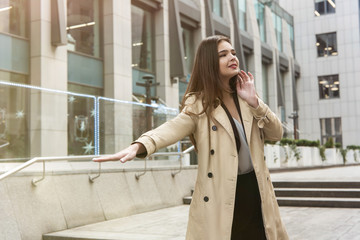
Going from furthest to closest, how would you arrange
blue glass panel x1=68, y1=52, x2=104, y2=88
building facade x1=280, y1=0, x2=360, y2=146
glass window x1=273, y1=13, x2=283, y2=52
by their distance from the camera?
1. building facade x1=280, y1=0, x2=360, y2=146
2. glass window x1=273, y1=13, x2=283, y2=52
3. blue glass panel x1=68, y1=52, x2=104, y2=88

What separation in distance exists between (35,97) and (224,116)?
797 cm

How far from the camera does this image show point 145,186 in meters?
9.86

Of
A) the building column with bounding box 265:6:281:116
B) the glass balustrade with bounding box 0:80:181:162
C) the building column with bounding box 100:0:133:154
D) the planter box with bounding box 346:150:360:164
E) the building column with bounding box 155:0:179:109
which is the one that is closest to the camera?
the glass balustrade with bounding box 0:80:181:162

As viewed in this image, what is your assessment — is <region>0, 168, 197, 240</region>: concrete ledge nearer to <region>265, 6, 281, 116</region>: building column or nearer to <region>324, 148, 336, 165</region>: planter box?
<region>324, 148, 336, 165</region>: planter box

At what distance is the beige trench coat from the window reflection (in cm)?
1892

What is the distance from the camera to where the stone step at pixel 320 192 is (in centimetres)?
1015

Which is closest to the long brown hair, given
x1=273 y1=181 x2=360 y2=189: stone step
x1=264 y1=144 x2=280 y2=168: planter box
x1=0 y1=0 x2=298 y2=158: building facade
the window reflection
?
x1=0 y1=0 x2=298 y2=158: building facade

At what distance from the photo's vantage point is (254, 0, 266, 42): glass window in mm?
35906

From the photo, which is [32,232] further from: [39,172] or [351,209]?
[351,209]

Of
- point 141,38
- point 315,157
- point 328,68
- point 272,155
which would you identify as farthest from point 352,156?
point 141,38

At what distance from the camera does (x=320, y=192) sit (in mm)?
10469

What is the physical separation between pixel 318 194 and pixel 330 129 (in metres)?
35.0

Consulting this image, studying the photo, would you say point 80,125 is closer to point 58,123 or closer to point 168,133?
point 58,123

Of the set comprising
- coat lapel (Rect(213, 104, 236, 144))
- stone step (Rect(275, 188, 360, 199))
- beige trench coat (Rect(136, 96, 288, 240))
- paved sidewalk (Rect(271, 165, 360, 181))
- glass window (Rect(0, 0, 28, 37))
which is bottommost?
stone step (Rect(275, 188, 360, 199))
